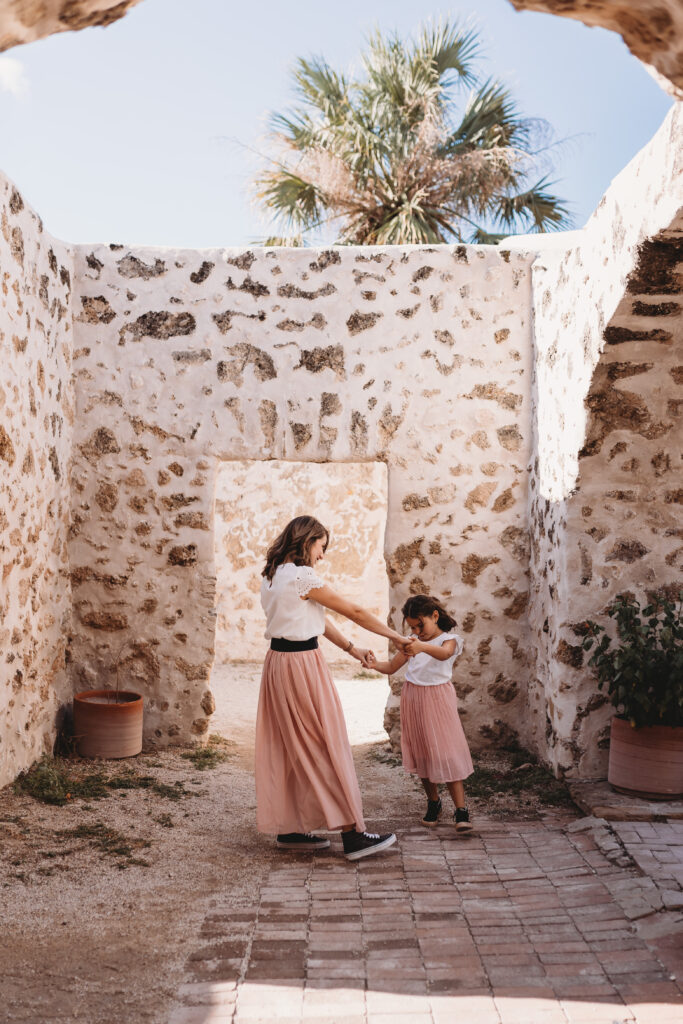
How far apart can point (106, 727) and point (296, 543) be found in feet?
6.69

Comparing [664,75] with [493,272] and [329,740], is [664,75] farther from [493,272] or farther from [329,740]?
[493,272]

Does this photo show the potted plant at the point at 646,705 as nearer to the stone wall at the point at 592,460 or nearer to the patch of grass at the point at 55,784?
the stone wall at the point at 592,460

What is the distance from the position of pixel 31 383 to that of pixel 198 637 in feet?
5.72

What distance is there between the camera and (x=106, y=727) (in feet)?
16.5

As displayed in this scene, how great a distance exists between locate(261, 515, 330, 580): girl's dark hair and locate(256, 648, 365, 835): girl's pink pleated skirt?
375 millimetres

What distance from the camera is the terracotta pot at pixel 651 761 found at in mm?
4062

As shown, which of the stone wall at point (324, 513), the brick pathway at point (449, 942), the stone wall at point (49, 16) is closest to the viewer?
the stone wall at point (49, 16)

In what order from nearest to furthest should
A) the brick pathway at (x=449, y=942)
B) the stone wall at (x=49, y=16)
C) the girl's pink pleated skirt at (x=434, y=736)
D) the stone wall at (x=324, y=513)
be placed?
the stone wall at (x=49, y=16), the brick pathway at (x=449, y=942), the girl's pink pleated skirt at (x=434, y=736), the stone wall at (x=324, y=513)

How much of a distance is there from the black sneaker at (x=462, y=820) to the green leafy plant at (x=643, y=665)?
87cm

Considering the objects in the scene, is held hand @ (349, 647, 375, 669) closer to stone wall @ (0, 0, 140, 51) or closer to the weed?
the weed

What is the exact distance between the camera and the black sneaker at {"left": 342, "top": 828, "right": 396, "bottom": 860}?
361 centimetres

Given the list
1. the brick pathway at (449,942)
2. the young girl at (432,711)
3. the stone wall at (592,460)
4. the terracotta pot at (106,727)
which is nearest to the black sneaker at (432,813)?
the young girl at (432,711)

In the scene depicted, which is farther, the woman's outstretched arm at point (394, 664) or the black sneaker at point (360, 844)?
the woman's outstretched arm at point (394, 664)

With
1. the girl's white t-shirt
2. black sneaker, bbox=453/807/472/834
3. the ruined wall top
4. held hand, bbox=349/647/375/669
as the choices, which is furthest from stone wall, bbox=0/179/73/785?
the ruined wall top
